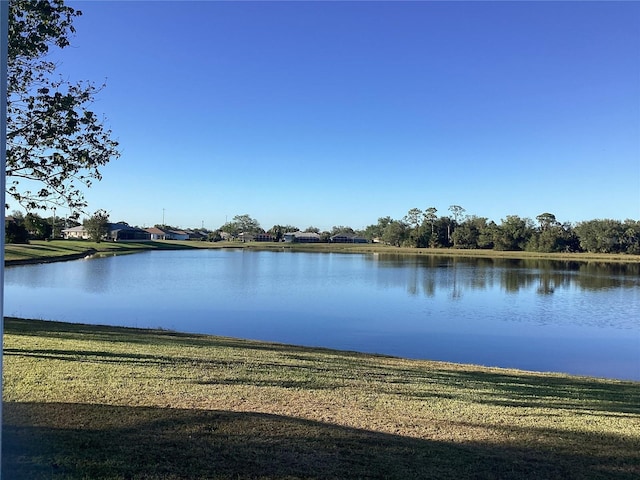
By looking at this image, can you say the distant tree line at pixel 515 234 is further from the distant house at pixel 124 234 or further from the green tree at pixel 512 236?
the distant house at pixel 124 234

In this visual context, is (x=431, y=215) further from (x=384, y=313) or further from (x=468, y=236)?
(x=384, y=313)

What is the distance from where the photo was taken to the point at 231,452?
4.17 m

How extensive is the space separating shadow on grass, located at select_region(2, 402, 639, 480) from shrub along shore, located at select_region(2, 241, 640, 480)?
0.02m

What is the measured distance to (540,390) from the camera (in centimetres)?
837

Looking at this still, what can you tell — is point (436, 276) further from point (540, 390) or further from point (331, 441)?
point (331, 441)

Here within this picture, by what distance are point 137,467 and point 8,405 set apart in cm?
237

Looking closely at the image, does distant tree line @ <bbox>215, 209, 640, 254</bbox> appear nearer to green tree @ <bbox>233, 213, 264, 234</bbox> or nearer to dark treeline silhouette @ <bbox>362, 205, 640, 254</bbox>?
dark treeline silhouette @ <bbox>362, 205, 640, 254</bbox>

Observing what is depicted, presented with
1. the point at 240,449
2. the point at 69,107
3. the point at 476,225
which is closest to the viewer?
the point at 240,449

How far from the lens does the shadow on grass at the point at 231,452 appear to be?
378 cm

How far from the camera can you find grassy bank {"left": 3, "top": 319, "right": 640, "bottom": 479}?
156 inches

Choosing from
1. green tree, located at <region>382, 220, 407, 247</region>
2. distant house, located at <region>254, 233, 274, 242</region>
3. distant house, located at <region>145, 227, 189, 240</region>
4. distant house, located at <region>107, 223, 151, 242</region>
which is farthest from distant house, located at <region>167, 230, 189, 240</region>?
green tree, located at <region>382, 220, 407, 247</region>

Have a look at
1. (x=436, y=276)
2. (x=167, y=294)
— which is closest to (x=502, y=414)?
(x=167, y=294)

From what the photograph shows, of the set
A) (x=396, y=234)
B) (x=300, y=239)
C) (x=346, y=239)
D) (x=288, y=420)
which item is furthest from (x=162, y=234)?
(x=288, y=420)

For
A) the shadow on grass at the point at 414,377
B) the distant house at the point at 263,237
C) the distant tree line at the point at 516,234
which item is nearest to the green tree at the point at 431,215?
the distant tree line at the point at 516,234
